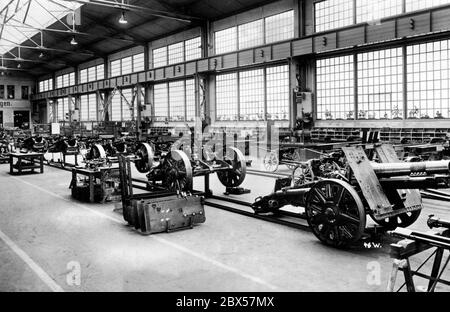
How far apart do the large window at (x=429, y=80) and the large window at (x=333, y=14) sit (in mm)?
2808

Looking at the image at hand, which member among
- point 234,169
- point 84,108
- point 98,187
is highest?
point 84,108

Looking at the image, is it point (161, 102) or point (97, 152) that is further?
point (161, 102)

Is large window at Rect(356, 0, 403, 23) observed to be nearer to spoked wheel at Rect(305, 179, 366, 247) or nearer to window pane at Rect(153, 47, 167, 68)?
spoked wheel at Rect(305, 179, 366, 247)

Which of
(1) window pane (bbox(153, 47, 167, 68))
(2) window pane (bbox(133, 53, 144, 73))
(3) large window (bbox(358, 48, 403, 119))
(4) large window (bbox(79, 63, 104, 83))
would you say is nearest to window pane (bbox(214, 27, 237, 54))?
(1) window pane (bbox(153, 47, 167, 68))

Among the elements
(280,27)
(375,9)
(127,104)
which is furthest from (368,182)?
(127,104)

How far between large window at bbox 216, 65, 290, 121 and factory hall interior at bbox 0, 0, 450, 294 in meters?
0.08

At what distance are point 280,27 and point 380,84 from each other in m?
5.55

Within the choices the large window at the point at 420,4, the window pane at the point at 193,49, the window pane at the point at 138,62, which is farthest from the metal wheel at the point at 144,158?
the window pane at the point at 138,62

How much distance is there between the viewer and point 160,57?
85.4 feet

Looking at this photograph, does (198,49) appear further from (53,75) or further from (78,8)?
(53,75)

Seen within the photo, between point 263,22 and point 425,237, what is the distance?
1748 centimetres

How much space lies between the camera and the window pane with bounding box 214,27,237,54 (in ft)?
68.2

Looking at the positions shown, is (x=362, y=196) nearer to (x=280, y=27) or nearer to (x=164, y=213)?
(x=164, y=213)

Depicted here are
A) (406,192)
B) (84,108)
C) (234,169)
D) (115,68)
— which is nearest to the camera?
(406,192)
